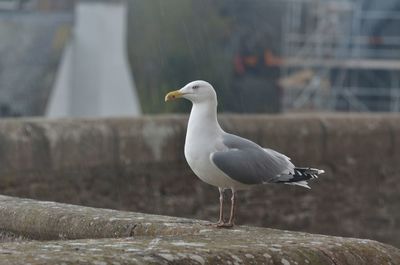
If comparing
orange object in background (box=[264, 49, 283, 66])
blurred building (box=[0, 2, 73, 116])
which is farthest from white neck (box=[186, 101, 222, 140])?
orange object in background (box=[264, 49, 283, 66])

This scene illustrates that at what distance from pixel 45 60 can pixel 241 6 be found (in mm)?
7161

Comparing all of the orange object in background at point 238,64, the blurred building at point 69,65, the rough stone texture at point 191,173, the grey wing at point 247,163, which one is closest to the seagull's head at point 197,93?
the grey wing at point 247,163

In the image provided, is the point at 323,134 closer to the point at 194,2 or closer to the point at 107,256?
the point at 107,256

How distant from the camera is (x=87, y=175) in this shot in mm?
8305

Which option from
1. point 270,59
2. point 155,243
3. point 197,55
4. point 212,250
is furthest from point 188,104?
point 212,250

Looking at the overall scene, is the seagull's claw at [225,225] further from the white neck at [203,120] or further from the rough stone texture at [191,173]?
the rough stone texture at [191,173]

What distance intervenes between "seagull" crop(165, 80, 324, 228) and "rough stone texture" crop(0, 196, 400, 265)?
21 centimetres

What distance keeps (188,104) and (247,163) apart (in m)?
16.6

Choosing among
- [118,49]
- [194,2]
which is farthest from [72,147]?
[194,2]

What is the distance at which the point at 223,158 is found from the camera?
4.64 metres

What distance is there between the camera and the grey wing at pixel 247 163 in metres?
4.65

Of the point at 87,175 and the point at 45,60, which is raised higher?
the point at 87,175

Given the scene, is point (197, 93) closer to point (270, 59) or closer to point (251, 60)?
point (270, 59)

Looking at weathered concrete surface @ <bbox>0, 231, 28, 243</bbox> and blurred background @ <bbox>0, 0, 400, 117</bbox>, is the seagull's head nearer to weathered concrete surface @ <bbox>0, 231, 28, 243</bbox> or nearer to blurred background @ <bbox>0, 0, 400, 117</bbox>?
weathered concrete surface @ <bbox>0, 231, 28, 243</bbox>
